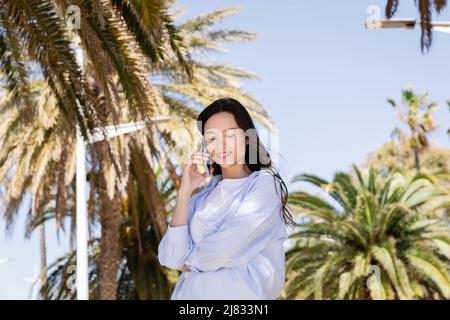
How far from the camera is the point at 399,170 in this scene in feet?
86.0

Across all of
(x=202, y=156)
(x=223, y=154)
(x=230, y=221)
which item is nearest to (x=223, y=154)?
(x=223, y=154)

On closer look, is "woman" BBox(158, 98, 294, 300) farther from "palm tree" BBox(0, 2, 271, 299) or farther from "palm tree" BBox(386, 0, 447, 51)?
"palm tree" BBox(0, 2, 271, 299)

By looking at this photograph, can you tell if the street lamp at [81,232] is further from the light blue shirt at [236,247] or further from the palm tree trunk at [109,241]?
the light blue shirt at [236,247]

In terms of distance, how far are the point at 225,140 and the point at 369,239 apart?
21.5 metres

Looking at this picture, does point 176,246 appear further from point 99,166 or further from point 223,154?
point 99,166

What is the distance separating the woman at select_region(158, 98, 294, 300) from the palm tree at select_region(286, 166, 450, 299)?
19.2 m

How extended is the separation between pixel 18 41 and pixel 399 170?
1875 centimetres

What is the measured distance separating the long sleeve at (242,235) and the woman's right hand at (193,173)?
27cm

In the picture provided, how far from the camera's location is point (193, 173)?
9.65 ft

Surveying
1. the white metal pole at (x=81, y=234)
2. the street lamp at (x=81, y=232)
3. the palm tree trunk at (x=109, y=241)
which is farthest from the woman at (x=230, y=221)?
the palm tree trunk at (x=109, y=241)

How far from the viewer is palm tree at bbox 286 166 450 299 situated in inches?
878

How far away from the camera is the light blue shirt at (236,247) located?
98.3 inches
